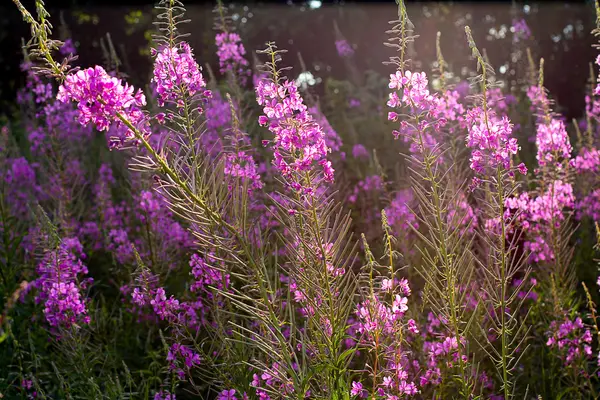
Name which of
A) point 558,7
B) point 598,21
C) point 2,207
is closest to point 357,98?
point 2,207

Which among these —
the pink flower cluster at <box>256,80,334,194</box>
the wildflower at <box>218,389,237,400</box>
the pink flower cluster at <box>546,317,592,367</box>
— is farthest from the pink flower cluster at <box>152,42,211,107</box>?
the pink flower cluster at <box>546,317,592,367</box>

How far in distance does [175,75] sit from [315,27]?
11.9 metres

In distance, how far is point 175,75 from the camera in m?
2.33

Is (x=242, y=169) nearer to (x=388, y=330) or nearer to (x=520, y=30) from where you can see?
(x=388, y=330)

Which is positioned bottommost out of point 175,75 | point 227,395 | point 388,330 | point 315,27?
point 227,395

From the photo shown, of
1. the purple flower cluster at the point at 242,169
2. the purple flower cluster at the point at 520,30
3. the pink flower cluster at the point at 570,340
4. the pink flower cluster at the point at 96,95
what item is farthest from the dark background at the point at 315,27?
the pink flower cluster at the point at 96,95

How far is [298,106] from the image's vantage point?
7.29 ft

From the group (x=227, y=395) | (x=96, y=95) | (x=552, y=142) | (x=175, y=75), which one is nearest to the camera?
(x=96, y=95)

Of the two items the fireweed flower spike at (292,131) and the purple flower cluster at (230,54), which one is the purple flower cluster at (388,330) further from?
the purple flower cluster at (230,54)

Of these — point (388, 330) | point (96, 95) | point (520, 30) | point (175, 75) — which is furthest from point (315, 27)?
point (96, 95)

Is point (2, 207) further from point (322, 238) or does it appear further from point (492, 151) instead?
point (492, 151)

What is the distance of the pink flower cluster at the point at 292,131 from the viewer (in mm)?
2213

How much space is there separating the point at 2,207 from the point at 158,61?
95.1 inches

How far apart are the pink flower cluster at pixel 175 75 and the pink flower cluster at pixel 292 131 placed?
267mm
